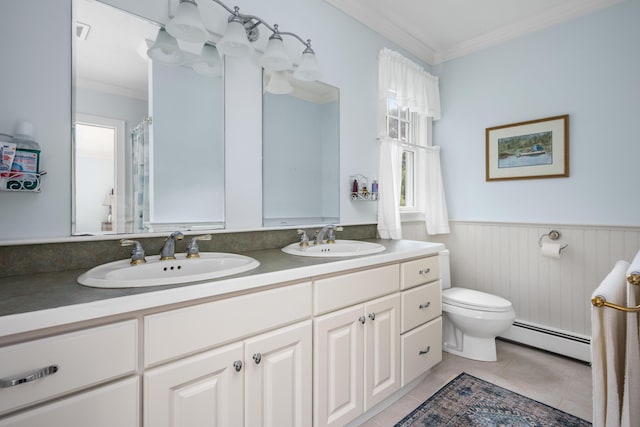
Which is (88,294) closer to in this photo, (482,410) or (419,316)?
(419,316)

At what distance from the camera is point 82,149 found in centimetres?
124

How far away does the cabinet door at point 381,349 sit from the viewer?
1542mm

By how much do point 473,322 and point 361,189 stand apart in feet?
3.95

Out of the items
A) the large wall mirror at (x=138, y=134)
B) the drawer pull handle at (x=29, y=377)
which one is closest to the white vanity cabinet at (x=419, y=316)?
the large wall mirror at (x=138, y=134)

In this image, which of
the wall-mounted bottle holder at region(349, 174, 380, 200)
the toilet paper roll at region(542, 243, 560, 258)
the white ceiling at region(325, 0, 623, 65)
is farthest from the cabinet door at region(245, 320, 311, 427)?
the white ceiling at region(325, 0, 623, 65)

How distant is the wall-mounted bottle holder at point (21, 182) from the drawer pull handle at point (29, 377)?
696mm

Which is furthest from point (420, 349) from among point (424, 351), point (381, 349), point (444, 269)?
point (444, 269)

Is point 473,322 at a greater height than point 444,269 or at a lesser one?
lesser

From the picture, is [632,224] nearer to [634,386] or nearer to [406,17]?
[634,386]

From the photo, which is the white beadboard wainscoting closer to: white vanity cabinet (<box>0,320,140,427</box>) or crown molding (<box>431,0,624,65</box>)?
crown molding (<box>431,0,624,65</box>)

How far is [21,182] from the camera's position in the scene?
1.09 meters

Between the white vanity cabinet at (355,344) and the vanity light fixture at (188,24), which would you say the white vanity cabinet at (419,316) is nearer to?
the white vanity cabinet at (355,344)

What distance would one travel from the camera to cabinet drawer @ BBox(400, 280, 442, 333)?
1.75 meters

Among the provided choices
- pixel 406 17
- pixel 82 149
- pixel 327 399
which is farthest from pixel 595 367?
pixel 406 17
